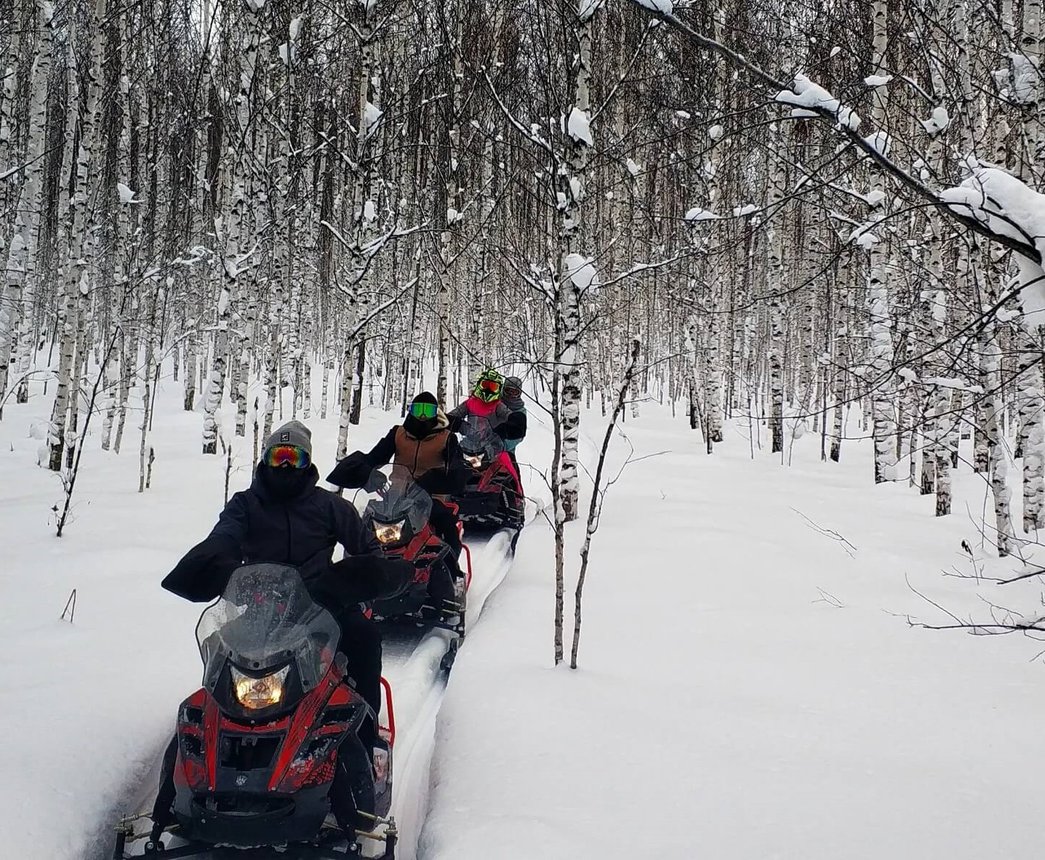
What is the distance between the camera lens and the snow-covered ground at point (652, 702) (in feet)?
10.1

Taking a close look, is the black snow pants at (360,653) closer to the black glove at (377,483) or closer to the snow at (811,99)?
the black glove at (377,483)

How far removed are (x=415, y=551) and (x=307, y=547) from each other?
2.05 m

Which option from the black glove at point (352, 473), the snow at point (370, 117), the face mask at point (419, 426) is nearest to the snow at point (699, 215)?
the black glove at point (352, 473)

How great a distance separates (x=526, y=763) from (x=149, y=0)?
14955 millimetres

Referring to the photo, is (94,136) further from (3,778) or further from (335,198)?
(335,198)

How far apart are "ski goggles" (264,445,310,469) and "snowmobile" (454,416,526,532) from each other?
4.33 meters

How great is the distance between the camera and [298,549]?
11.7ft

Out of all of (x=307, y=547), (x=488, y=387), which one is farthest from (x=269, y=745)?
(x=488, y=387)

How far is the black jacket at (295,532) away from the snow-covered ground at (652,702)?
1.12 metres

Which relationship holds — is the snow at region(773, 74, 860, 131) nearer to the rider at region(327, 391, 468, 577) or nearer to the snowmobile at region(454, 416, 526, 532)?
the rider at region(327, 391, 468, 577)

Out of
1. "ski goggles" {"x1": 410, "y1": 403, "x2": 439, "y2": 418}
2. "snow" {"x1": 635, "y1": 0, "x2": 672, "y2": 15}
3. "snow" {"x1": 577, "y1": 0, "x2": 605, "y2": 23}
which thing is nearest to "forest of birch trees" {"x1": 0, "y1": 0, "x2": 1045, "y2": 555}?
"snow" {"x1": 635, "y1": 0, "x2": 672, "y2": 15}

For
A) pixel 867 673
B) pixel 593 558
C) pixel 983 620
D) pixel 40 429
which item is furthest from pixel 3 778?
pixel 40 429

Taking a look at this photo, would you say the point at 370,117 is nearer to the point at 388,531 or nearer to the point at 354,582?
the point at 388,531

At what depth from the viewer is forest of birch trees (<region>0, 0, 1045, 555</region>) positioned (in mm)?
5328
